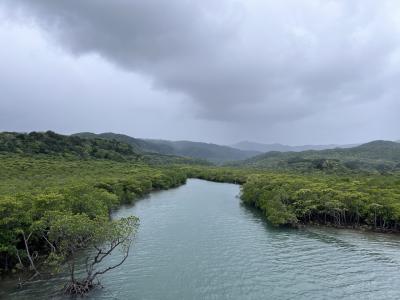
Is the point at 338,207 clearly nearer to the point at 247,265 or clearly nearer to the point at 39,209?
the point at 247,265

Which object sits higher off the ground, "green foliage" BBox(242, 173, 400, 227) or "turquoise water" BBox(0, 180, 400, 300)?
"green foliage" BBox(242, 173, 400, 227)

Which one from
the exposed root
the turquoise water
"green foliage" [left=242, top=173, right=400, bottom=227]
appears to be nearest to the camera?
the exposed root

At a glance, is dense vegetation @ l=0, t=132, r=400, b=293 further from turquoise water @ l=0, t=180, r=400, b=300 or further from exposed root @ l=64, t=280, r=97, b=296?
turquoise water @ l=0, t=180, r=400, b=300

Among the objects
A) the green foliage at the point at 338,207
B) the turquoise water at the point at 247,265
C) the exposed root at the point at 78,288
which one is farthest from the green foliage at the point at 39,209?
the green foliage at the point at 338,207

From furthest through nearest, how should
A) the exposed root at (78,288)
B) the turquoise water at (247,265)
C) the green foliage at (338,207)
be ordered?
the green foliage at (338,207)
the turquoise water at (247,265)
the exposed root at (78,288)

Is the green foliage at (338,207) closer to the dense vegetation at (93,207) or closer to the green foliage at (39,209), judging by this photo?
the dense vegetation at (93,207)

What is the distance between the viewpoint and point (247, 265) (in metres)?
48.9

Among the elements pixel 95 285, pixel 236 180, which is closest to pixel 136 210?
pixel 95 285

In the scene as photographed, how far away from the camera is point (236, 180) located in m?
171

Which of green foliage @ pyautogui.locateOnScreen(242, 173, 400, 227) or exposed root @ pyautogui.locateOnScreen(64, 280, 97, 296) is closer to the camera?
exposed root @ pyautogui.locateOnScreen(64, 280, 97, 296)

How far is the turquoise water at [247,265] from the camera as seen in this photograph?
132 feet

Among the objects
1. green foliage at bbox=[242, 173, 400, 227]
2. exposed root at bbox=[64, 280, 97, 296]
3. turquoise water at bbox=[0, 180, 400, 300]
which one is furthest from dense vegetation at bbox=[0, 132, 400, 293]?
turquoise water at bbox=[0, 180, 400, 300]

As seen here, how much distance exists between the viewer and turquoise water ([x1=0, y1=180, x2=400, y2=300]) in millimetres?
40188

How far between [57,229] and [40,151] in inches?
5929
